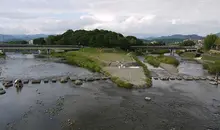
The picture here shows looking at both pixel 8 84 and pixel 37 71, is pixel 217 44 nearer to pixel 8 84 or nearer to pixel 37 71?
pixel 37 71

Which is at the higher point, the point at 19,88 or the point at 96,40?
the point at 96,40

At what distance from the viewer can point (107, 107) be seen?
24859mm

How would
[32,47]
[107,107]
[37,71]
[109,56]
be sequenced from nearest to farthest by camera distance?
[107,107], [37,71], [109,56], [32,47]

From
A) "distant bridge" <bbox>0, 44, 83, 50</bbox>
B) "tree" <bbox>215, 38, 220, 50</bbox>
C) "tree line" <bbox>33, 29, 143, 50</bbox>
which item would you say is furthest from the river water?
"tree" <bbox>215, 38, 220, 50</bbox>

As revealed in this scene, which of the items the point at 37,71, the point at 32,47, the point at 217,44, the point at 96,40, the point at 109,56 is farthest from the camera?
the point at 96,40

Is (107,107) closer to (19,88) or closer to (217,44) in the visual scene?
(19,88)

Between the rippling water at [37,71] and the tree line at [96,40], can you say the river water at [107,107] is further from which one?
the tree line at [96,40]

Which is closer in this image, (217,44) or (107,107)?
(107,107)

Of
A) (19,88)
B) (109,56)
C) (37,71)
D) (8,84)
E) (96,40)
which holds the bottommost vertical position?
(19,88)

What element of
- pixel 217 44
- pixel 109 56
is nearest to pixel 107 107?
pixel 109 56

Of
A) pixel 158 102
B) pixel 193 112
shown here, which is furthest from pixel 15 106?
pixel 193 112

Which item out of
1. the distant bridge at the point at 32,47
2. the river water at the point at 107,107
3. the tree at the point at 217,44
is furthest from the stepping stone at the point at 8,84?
the tree at the point at 217,44

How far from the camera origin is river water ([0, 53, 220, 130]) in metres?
20.6

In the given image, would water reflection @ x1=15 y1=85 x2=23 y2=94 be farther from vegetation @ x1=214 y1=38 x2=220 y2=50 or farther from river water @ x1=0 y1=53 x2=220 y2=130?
vegetation @ x1=214 y1=38 x2=220 y2=50
